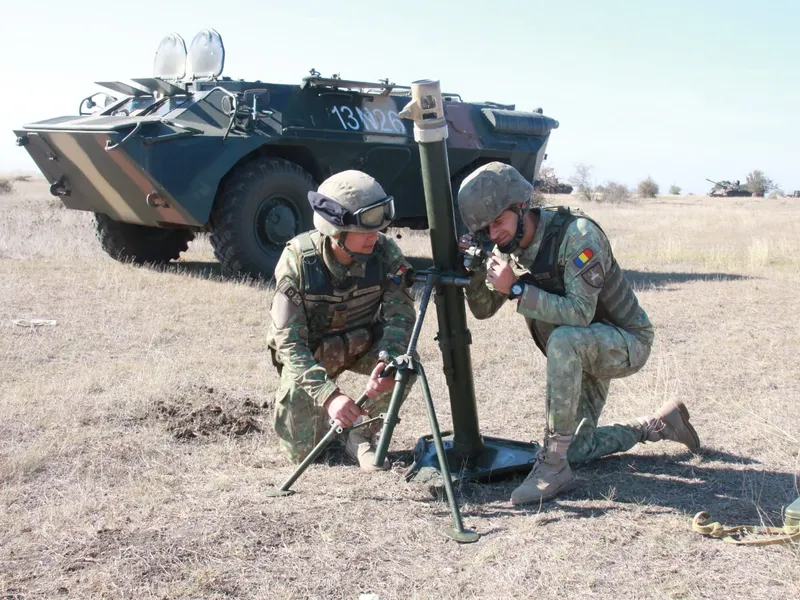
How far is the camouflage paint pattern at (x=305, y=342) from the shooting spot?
12.4 feet

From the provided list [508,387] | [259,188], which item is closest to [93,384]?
[508,387]

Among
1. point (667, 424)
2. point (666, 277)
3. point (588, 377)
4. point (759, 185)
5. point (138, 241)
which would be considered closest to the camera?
point (588, 377)

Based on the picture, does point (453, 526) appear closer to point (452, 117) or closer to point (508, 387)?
point (508, 387)

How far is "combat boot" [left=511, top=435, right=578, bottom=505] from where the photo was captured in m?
3.42

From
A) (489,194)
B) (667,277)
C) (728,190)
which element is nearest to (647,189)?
(728,190)

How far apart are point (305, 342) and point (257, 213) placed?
5467mm

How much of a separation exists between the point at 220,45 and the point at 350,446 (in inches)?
256

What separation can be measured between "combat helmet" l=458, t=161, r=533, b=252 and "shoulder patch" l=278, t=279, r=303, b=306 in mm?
783

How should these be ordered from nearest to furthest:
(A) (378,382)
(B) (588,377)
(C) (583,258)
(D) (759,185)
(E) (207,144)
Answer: (A) (378,382) → (C) (583,258) → (B) (588,377) → (E) (207,144) → (D) (759,185)

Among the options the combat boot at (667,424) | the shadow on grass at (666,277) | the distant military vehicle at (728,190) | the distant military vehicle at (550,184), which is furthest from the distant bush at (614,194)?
the combat boot at (667,424)

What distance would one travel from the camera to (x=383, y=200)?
11.9 feet

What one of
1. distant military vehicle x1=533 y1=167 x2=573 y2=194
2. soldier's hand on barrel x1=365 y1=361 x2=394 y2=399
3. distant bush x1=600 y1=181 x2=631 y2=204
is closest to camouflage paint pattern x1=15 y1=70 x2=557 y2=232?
soldier's hand on barrel x1=365 y1=361 x2=394 y2=399

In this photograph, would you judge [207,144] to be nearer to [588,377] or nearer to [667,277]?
[667,277]

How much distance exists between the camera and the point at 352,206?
142 inches
